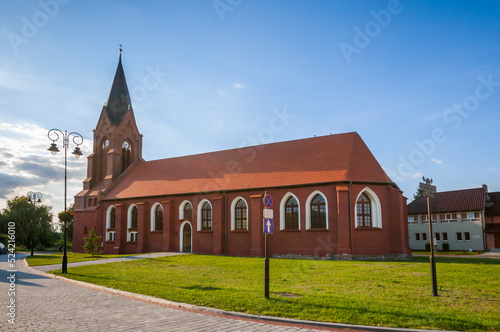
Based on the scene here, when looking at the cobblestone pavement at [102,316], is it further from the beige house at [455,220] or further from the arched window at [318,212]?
the beige house at [455,220]

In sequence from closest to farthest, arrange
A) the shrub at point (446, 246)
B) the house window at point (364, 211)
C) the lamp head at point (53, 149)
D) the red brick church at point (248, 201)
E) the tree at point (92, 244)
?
1. the lamp head at point (53, 149)
2. the red brick church at point (248, 201)
3. the house window at point (364, 211)
4. the tree at point (92, 244)
5. the shrub at point (446, 246)

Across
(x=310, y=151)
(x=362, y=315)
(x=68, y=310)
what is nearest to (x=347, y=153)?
(x=310, y=151)

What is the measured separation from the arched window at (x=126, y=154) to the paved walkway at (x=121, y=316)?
3387 cm

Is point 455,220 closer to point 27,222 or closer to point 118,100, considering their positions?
point 118,100

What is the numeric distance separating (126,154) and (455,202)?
43.4 meters

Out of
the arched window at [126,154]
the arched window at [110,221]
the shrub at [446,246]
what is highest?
the arched window at [126,154]

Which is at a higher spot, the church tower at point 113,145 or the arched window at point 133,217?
the church tower at point 113,145

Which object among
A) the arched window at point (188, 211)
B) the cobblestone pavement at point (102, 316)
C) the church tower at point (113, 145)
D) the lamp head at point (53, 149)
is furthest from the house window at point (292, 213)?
the church tower at point (113, 145)

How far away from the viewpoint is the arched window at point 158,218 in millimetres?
36344

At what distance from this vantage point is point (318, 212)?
2814 cm

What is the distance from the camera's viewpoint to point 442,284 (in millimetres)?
12984

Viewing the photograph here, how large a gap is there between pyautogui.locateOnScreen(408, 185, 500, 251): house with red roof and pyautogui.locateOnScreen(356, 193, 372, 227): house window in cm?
2042

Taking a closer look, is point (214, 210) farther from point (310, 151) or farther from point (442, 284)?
point (442, 284)

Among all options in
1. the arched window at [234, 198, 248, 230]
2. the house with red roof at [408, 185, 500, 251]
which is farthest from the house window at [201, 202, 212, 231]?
the house with red roof at [408, 185, 500, 251]
